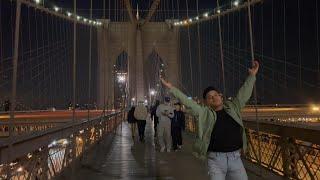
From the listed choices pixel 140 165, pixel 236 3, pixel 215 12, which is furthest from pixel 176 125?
pixel 215 12

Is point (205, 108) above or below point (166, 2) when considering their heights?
below

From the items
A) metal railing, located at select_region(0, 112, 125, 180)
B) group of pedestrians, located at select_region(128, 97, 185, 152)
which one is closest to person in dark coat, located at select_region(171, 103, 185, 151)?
group of pedestrians, located at select_region(128, 97, 185, 152)

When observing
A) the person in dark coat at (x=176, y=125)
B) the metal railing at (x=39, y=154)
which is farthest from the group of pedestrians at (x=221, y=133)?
the person in dark coat at (x=176, y=125)

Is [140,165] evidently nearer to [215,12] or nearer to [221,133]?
[221,133]

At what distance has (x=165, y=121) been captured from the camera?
9.85 meters

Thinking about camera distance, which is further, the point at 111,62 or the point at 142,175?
the point at 111,62

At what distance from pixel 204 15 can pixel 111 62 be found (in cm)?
835

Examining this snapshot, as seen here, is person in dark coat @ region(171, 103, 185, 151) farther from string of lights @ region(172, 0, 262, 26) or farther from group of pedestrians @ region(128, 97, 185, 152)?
string of lights @ region(172, 0, 262, 26)

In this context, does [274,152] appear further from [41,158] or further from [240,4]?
[240,4]

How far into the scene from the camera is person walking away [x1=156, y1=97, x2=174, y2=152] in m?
9.66

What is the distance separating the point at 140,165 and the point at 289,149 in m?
2.80

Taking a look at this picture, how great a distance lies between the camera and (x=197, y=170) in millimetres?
7258

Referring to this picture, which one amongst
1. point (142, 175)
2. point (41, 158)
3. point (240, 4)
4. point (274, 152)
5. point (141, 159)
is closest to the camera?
point (41, 158)

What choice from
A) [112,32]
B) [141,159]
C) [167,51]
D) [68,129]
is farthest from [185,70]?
[68,129]
